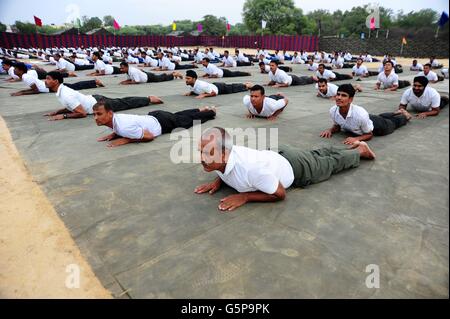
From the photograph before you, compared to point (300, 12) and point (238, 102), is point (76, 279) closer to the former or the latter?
point (238, 102)

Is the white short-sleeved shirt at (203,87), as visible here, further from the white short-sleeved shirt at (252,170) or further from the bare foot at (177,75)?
the white short-sleeved shirt at (252,170)

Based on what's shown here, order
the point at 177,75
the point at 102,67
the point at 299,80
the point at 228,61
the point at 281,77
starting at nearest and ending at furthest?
the point at 281,77 → the point at 299,80 → the point at 177,75 → the point at 102,67 → the point at 228,61

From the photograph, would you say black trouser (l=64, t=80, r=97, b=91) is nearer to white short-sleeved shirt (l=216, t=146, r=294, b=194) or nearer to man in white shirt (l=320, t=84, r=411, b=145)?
man in white shirt (l=320, t=84, r=411, b=145)

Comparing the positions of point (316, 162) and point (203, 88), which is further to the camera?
point (203, 88)

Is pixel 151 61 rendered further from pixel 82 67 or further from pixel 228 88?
pixel 228 88

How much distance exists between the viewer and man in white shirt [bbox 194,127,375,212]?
8.02 feet

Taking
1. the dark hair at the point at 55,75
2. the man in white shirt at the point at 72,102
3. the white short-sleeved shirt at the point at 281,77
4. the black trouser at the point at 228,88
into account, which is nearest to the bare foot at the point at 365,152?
the man in white shirt at the point at 72,102

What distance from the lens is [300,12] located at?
158ft

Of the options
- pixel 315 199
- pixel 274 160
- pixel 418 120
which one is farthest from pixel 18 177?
pixel 418 120

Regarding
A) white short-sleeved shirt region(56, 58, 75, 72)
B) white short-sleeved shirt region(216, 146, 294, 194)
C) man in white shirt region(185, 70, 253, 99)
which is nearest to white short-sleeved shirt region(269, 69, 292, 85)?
man in white shirt region(185, 70, 253, 99)

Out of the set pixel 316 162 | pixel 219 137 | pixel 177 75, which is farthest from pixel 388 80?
pixel 219 137

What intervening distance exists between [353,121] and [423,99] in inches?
105

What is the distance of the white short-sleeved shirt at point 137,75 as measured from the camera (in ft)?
33.9

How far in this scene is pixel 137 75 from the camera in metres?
10.4
